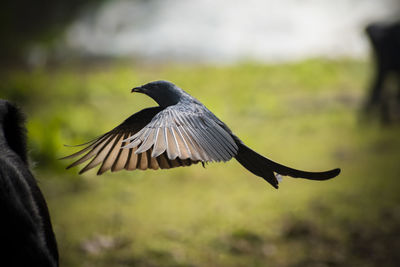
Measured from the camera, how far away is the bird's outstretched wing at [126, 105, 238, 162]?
134cm

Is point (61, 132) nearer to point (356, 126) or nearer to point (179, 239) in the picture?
point (179, 239)

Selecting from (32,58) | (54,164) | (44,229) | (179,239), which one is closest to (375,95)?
(179,239)

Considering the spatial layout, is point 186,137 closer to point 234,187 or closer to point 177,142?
point 177,142

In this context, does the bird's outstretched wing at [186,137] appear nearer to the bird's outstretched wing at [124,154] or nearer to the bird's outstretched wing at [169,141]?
the bird's outstretched wing at [169,141]

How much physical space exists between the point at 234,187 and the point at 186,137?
8.98ft

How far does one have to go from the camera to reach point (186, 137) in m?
1.44

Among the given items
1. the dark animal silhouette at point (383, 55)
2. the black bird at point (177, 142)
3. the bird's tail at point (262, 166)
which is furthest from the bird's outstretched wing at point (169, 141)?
Result: the dark animal silhouette at point (383, 55)

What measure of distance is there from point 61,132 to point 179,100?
2.95 meters

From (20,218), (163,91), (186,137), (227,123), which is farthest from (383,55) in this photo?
(20,218)

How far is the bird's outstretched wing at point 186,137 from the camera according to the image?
4.41 ft

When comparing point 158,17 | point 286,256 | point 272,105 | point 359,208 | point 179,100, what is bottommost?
point 286,256

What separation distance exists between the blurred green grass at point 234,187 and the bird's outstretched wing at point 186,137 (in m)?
0.59

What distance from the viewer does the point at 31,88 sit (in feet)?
19.0

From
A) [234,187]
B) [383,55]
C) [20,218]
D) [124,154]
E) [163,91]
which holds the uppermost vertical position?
[383,55]
